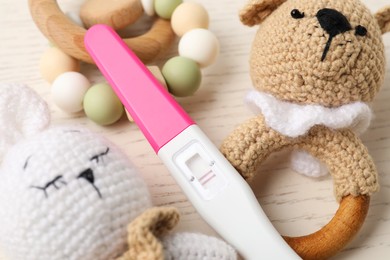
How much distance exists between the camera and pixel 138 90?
0.74m

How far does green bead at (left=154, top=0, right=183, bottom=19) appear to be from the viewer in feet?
3.03

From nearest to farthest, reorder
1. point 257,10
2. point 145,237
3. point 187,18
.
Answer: point 145,237
point 257,10
point 187,18

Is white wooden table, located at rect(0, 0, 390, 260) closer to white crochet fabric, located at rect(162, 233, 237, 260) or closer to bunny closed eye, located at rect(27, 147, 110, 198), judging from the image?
white crochet fabric, located at rect(162, 233, 237, 260)

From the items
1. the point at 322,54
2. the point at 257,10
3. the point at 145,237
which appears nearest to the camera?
the point at 145,237

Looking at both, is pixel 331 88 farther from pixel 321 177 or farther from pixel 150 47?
pixel 150 47

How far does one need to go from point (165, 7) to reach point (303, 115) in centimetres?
37

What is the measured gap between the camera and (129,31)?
987 millimetres

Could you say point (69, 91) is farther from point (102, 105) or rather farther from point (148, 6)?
point (148, 6)

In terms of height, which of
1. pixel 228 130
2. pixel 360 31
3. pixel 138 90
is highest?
pixel 360 31

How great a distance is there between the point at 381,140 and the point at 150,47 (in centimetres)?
42

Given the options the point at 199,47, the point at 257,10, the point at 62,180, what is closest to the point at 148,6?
the point at 199,47

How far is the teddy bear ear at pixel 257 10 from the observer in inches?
30.1

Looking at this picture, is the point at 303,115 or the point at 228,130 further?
the point at 228,130

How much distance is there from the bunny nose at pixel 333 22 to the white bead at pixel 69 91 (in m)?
0.39
